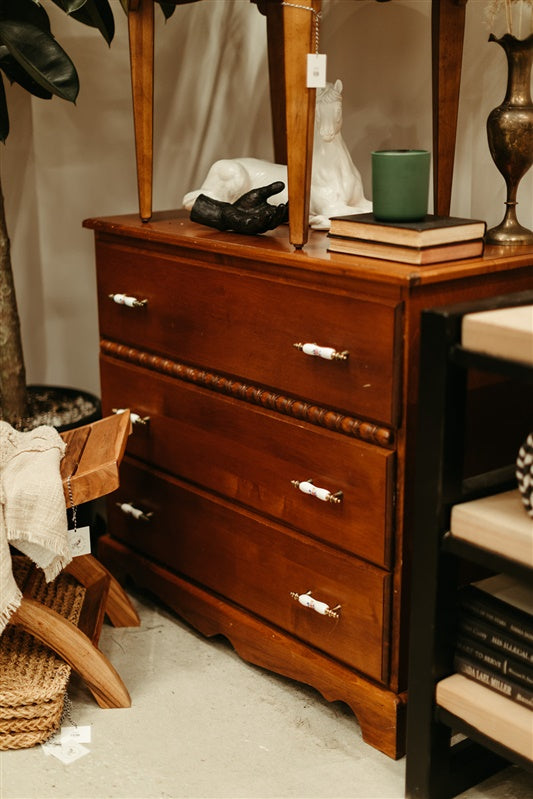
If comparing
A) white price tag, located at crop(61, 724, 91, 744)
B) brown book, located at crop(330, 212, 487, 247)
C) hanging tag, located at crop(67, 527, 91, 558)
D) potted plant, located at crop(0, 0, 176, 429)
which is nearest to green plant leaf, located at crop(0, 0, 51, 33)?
potted plant, located at crop(0, 0, 176, 429)

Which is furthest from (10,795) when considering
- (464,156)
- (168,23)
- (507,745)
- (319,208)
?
(168,23)

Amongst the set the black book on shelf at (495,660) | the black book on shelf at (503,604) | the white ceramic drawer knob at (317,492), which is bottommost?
the black book on shelf at (495,660)

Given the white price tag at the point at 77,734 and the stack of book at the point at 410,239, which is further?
the white price tag at the point at 77,734

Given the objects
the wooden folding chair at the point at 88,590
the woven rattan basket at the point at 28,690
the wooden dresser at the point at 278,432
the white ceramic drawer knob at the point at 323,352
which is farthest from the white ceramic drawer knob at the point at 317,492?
the woven rattan basket at the point at 28,690

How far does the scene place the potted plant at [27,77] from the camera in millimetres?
1941

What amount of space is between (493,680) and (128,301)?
1.08 m

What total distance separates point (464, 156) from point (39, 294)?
1.43m

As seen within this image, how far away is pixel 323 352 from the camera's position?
5.31 ft

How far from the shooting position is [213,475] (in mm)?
1976

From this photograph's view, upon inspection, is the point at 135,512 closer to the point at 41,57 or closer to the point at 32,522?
the point at 32,522

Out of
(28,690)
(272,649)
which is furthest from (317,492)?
(28,690)

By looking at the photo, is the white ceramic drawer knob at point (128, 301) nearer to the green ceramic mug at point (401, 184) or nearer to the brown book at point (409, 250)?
the brown book at point (409, 250)

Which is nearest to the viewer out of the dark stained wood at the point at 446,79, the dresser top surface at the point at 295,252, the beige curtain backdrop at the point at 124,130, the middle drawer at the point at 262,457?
the dresser top surface at the point at 295,252

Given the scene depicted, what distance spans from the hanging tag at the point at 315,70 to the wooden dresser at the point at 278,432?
28cm
